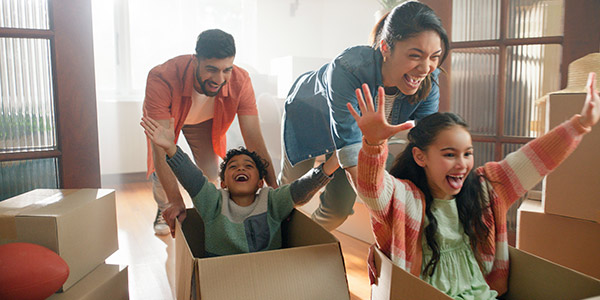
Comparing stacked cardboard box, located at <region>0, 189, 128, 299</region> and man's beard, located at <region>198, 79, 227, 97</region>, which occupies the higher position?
man's beard, located at <region>198, 79, 227, 97</region>

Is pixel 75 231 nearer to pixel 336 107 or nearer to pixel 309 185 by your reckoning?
pixel 309 185

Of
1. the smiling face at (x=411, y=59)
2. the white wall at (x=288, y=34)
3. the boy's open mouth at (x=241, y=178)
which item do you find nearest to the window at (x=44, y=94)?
the boy's open mouth at (x=241, y=178)

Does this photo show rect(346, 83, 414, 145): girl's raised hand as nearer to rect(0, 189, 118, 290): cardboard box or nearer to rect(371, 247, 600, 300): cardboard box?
rect(371, 247, 600, 300): cardboard box

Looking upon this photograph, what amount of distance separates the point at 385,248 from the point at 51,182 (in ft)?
4.33

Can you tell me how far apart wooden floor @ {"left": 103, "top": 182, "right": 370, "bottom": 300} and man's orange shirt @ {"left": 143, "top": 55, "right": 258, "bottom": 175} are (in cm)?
52

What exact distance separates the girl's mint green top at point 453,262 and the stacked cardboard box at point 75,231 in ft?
2.83

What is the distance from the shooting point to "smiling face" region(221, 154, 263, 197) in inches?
52.5

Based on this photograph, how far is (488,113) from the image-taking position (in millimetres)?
1851

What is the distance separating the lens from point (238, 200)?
1357 millimetres

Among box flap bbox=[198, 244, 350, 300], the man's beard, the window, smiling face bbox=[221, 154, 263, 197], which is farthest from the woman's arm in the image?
the window

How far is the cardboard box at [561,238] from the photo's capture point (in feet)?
4.76

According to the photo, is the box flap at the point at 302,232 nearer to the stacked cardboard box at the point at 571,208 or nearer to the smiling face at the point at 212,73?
the smiling face at the point at 212,73

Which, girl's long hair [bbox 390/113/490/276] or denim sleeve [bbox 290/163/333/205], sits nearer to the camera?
girl's long hair [bbox 390/113/490/276]

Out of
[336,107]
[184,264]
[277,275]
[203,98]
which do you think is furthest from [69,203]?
[336,107]
